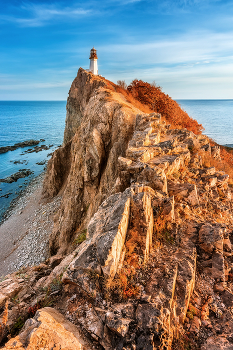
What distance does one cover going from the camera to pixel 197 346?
14.4 feet

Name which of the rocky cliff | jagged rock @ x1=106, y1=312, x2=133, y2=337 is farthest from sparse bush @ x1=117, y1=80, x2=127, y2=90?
jagged rock @ x1=106, y1=312, x2=133, y2=337

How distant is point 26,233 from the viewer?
25.3 m

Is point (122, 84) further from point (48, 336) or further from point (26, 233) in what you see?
point (48, 336)

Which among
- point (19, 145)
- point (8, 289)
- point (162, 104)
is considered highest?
point (162, 104)

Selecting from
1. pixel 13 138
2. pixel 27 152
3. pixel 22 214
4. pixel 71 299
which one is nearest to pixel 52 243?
pixel 22 214

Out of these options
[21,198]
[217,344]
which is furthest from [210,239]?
[21,198]

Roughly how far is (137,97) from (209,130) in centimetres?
5021

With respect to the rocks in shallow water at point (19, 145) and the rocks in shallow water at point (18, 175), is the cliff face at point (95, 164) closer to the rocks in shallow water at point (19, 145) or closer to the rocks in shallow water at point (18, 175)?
the rocks in shallow water at point (18, 175)

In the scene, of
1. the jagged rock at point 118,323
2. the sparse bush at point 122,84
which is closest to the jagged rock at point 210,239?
the jagged rock at point 118,323

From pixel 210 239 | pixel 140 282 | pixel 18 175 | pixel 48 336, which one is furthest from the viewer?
pixel 18 175

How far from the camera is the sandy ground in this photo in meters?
20.4

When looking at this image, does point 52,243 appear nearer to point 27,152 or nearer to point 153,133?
point 153,133

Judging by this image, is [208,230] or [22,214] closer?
[208,230]

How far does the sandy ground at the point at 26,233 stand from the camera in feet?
66.8
